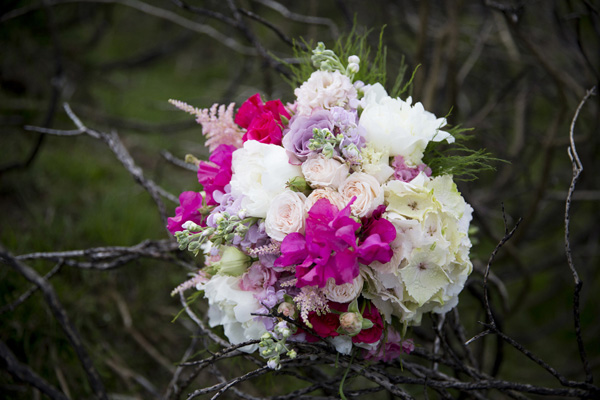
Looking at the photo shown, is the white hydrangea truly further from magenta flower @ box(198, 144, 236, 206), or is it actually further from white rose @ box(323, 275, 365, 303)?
magenta flower @ box(198, 144, 236, 206)

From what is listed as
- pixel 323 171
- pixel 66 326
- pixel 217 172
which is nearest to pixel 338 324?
pixel 323 171

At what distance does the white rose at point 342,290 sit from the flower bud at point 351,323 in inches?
1.1

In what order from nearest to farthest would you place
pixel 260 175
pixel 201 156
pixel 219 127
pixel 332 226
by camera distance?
pixel 332 226 → pixel 260 175 → pixel 219 127 → pixel 201 156

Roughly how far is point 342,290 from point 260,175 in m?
0.26

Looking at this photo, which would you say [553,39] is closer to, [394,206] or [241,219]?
[394,206]

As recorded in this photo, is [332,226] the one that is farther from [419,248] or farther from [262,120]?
[262,120]

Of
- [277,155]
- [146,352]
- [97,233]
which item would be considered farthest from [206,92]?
[277,155]

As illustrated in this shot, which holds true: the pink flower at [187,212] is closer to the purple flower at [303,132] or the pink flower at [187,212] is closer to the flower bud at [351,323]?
the purple flower at [303,132]

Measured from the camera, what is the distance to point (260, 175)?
0.81m

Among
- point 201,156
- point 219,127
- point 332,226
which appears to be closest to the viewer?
point 332,226

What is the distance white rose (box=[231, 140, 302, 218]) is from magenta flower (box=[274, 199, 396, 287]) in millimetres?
92

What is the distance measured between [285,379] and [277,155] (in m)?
1.10

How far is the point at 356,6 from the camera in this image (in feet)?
10.6

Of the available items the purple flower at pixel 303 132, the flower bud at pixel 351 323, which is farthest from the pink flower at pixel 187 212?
the flower bud at pixel 351 323
